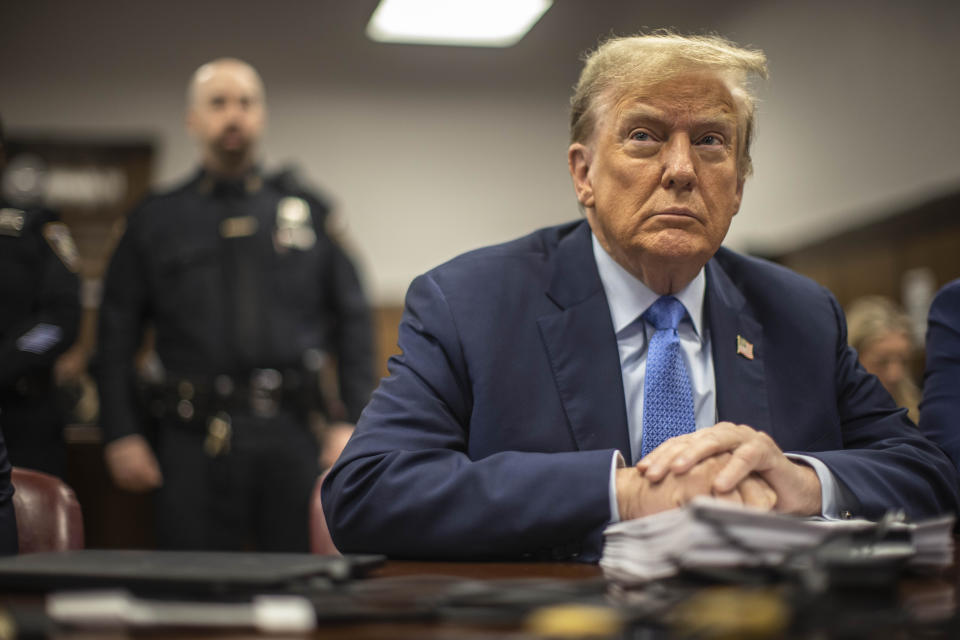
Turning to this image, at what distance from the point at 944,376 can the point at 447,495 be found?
3.22 ft

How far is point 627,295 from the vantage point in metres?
1.60

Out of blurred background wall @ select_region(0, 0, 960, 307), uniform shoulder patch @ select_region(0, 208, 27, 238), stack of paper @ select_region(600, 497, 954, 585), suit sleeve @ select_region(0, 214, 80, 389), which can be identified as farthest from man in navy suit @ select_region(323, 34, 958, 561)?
blurred background wall @ select_region(0, 0, 960, 307)

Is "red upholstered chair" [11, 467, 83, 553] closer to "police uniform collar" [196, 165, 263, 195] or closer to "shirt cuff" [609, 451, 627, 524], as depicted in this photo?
"shirt cuff" [609, 451, 627, 524]

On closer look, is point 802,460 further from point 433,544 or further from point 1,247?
point 1,247

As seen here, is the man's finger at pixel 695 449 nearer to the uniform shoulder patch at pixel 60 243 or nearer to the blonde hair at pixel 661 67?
the blonde hair at pixel 661 67

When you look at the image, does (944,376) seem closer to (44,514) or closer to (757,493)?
(757,493)

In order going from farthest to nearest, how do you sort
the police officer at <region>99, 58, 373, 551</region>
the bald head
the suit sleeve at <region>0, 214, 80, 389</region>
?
the bald head < the police officer at <region>99, 58, 373, 551</region> < the suit sleeve at <region>0, 214, 80, 389</region>

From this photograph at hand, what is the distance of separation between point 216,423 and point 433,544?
6.21 feet

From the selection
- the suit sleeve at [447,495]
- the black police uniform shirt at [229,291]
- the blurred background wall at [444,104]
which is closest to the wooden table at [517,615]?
the suit sleeve at [447,495]

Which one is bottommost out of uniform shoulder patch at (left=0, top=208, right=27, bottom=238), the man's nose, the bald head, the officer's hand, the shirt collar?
the officer's hand

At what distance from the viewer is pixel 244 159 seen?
3.23 metres

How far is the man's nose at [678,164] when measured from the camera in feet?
4.95

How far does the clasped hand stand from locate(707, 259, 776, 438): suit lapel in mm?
286

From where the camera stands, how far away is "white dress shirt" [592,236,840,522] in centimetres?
151
